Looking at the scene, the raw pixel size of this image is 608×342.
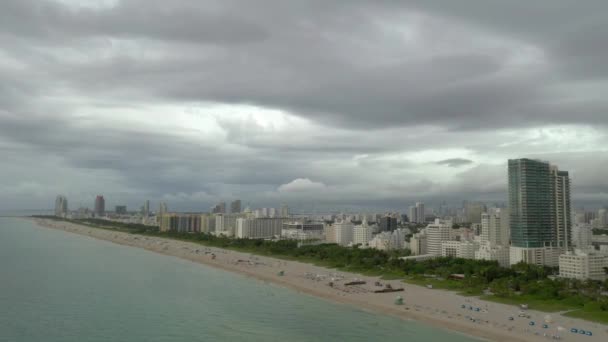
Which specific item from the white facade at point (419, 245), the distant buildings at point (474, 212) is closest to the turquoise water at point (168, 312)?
the white facade at point (419, 245)

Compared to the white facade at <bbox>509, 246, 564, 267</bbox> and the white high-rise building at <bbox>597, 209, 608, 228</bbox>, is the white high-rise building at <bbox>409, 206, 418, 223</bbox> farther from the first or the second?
the white facade at <bbox>509, 246, 564, 267</bbox>

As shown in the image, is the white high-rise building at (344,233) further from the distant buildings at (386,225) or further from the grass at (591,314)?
the grass at (591,314)

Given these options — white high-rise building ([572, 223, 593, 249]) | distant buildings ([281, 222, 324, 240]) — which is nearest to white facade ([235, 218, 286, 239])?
distant buildings ([281, 222, 324, 240])

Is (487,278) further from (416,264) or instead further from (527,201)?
(527,201)

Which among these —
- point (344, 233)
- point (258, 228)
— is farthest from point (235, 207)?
point (344, 233)

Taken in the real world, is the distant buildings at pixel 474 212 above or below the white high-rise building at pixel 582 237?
above

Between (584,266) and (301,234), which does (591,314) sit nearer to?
(584,266)
